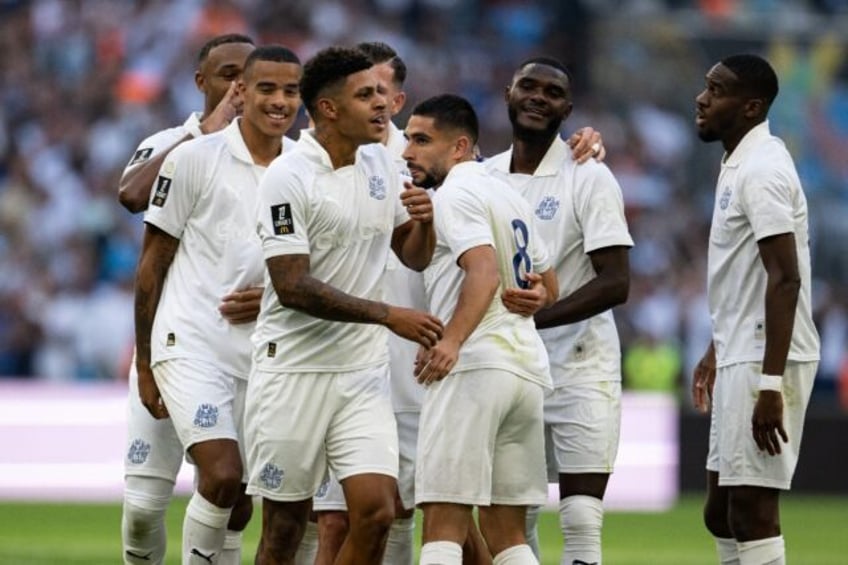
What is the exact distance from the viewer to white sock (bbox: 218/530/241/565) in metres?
9.76

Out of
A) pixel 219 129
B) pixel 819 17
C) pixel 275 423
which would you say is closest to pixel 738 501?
pixel 275 423

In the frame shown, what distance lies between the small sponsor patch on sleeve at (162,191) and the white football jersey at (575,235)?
5.82 ft

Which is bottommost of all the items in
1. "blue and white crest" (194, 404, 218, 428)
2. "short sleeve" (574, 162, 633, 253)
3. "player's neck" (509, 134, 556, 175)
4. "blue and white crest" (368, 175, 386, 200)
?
"blue and white crest" (194, 404, 218, 428)

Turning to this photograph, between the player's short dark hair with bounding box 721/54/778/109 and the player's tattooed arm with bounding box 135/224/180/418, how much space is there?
9.31ft

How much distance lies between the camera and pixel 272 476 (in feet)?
28.1

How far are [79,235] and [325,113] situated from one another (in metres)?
13.5

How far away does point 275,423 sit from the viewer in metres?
8.58

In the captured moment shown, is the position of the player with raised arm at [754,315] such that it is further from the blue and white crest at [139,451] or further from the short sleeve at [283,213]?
the blue and white crest at [139,451]

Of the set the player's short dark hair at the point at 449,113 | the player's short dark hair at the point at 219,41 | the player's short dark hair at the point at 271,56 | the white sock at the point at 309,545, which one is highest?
the player's short dark hair at the point at 219,41

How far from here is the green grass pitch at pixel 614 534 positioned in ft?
46.3

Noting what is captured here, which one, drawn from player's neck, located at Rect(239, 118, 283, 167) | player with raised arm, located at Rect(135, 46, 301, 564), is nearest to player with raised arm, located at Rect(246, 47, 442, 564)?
player with raised arm, located at Rect(135, 46, 301, 564)

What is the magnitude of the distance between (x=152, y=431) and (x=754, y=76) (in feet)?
11.3

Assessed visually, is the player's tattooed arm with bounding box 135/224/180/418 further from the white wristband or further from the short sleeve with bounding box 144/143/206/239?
the white wristband

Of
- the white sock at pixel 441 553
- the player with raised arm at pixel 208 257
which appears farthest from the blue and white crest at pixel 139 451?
the white sock at pixel 441 553
